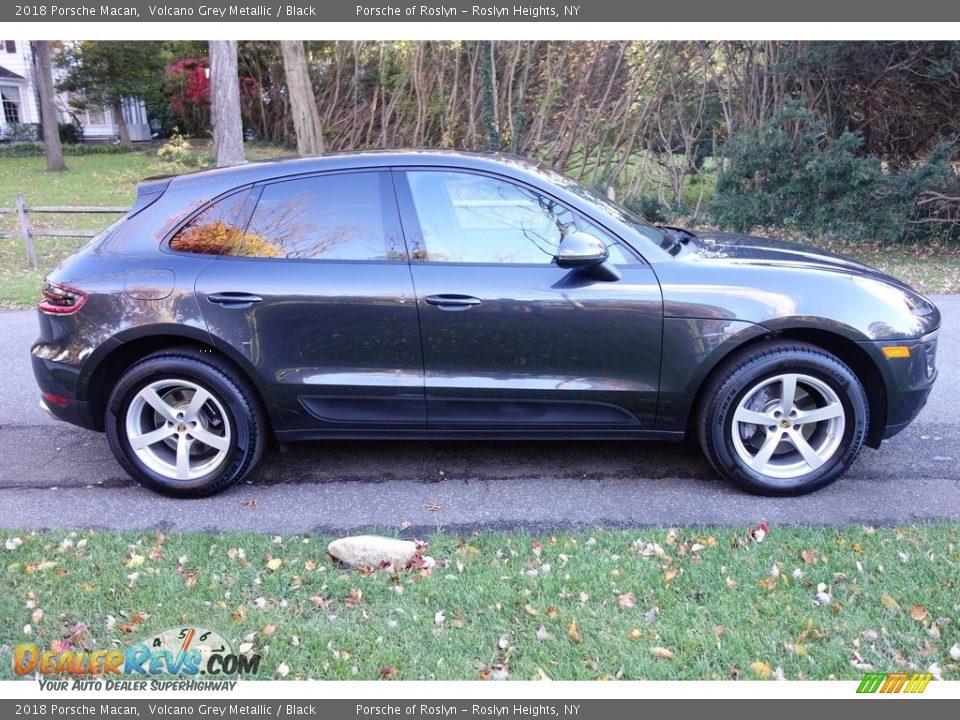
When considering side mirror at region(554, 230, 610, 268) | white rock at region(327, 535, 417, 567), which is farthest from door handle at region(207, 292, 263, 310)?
side mirror at region(554, 230, 610, 268)

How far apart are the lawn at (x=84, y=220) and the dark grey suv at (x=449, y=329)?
5.55 m

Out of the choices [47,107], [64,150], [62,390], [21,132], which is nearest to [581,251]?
[62,390]

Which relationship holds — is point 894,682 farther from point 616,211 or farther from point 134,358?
point 134,358

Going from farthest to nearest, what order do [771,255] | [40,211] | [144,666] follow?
1. [40,211]
2. [771,255]
3. [144,666]

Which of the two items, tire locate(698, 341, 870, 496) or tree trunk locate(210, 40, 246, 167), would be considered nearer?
tire locate(698, 341, 870, 496)

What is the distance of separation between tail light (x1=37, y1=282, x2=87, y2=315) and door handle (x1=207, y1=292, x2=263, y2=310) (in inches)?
27.3

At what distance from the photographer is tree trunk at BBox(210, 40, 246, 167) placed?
13.8 metres

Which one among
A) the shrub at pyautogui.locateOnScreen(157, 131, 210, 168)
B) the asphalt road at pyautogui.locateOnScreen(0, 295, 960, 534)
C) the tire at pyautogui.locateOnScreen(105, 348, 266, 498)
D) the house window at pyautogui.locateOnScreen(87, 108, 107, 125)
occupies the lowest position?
the asphalt road at pyautogui.locateOnScreen(0, 295, 960, 534)

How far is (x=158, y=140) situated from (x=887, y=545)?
35.9 meters

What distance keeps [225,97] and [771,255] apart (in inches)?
491

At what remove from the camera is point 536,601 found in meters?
3.15

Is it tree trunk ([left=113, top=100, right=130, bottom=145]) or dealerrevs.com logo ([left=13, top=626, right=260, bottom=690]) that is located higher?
tree trunk ([left=113, top=100, right=130, bottom=145])

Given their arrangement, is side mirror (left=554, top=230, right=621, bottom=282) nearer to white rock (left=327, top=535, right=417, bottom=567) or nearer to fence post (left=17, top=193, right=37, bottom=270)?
white rock (left=327, top=535, right=417, bottom=567)

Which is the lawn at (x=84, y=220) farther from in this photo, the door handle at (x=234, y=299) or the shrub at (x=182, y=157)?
the door handle at (x=234, y=299)
